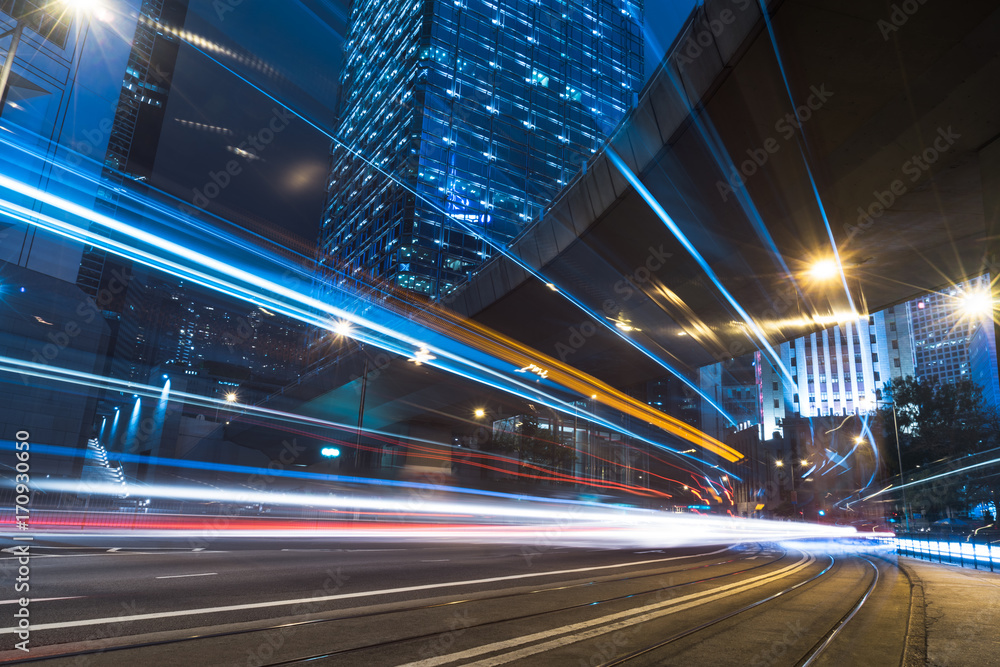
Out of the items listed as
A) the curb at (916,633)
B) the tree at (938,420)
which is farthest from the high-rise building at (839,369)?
the curb at (916,633)

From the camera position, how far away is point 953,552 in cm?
2456

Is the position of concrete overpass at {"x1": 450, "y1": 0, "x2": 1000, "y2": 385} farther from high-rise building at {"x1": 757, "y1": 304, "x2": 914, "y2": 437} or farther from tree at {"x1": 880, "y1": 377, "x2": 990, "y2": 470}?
high-rise building at {"x1": 757, "y1": 304, "x2": 914, "y2": 437}

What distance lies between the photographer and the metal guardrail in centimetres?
2042

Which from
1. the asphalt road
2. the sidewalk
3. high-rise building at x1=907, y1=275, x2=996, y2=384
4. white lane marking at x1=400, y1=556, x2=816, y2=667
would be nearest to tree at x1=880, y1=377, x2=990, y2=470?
the sidewalk

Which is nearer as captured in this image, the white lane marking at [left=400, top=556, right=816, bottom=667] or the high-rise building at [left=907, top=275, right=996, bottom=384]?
the white lane marking at [left=400, top=556, right=816, bottom=667]

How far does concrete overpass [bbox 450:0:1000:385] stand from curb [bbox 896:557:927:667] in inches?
293

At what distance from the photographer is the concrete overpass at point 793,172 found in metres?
8.73

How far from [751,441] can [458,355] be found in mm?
90427

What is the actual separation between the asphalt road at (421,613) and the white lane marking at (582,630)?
0.11 feet

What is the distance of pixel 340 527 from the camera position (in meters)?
26.0

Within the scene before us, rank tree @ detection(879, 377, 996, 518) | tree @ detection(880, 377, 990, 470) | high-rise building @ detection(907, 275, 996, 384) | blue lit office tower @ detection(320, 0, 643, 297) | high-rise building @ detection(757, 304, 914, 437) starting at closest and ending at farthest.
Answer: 1. tree @ detection(879, 377, 996, 518)
2. tree @ detection(880, 377, 990, 470)
3. blue lit office tower @ detection(320, 0, 643, 297)
4. high-rise building @ detection(757, 304, 914, 437)
5. high-rise building @ detection(907, 275, 996, 384)

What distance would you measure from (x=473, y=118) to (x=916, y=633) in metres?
74.8

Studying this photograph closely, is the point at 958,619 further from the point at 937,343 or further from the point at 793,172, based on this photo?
the point at 937,343

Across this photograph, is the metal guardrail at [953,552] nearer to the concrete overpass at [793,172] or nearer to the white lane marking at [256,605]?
the concrete overpass at [793,172]
